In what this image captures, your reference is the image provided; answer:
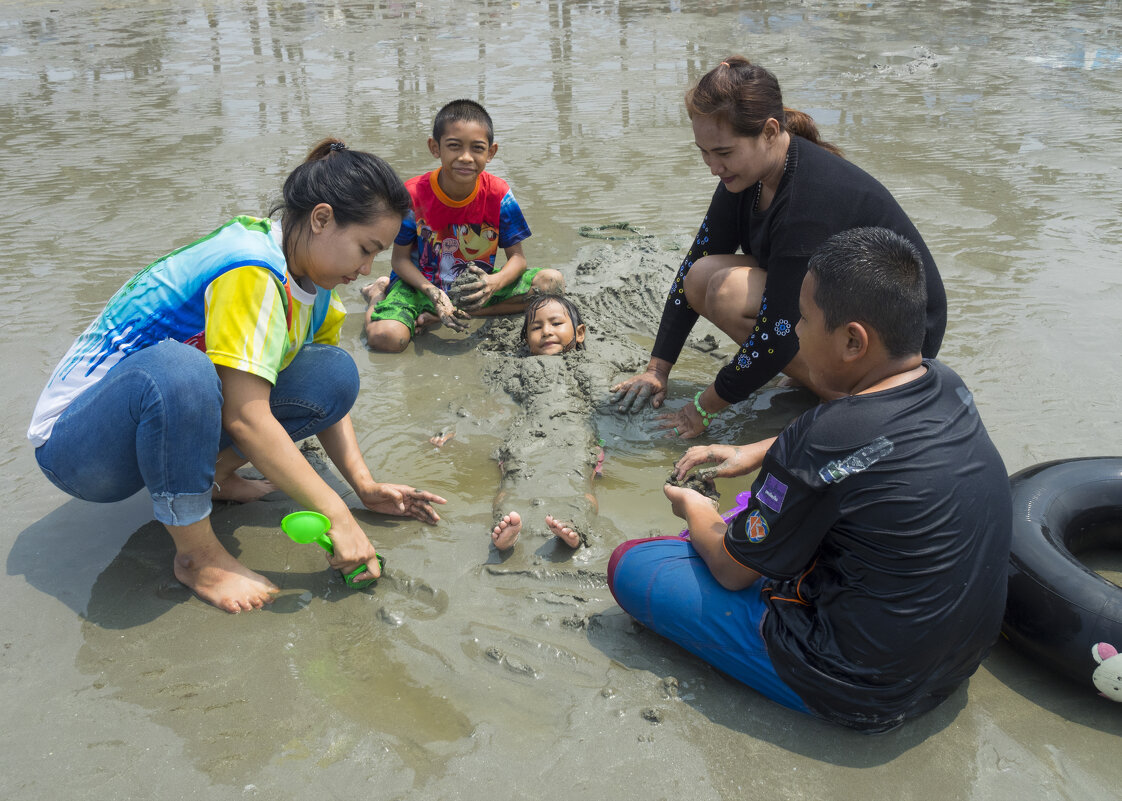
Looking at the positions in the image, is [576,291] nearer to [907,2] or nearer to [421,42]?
[421,42]

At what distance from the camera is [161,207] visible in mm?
6113

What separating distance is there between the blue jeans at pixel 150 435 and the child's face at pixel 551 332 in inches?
79.6

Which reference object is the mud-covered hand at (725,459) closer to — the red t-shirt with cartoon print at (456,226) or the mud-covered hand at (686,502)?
the mud-covered hand at (686,502)

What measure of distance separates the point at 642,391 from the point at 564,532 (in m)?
1.14

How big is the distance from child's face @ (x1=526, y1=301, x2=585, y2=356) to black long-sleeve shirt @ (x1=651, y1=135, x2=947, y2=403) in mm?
1051

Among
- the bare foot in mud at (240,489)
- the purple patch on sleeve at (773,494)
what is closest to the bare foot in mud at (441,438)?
the bare foot in mud at (240,489)

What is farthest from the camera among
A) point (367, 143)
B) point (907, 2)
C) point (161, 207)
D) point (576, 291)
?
point (907, 2)

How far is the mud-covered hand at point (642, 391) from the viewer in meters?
3.77

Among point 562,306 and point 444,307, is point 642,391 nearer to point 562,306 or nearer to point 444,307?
point 562,306

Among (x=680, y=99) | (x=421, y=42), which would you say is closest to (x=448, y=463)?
(x=680, y=99)

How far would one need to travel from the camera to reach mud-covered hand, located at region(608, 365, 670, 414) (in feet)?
12.4

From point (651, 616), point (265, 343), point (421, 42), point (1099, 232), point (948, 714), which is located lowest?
point (948, 714)

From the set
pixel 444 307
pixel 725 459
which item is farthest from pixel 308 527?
pixel 444 307

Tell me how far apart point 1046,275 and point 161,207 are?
19.7 feet
